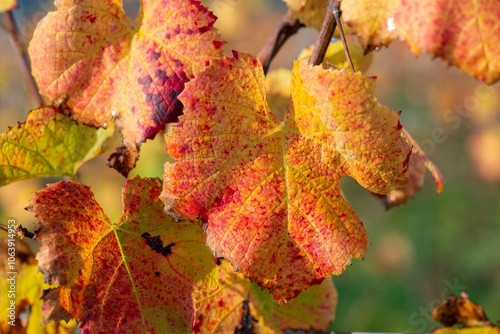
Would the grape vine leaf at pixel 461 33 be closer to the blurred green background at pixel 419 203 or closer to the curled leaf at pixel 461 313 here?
the curled leaf at pixel 461 313

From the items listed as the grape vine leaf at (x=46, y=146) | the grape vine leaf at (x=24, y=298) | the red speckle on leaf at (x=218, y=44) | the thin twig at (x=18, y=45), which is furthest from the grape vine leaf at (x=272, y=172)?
the thin twig at (x=18, y=45)

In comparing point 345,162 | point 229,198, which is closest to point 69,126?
point 229,198

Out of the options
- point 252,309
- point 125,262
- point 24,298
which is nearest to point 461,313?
point 252,309

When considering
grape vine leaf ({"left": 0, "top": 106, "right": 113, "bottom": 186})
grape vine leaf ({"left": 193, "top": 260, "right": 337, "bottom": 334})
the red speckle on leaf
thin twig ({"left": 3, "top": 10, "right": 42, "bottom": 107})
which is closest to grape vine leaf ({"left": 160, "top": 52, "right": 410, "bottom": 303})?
the red speckle on leaf

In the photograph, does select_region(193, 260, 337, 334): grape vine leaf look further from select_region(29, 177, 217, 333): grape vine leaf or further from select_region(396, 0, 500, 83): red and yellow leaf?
select_region(396, 0, 500, 83): red and yellow leaf

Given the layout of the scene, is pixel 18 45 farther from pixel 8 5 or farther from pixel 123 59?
pixel 123 59

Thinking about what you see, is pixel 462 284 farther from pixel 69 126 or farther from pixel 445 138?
pixel 69 126
